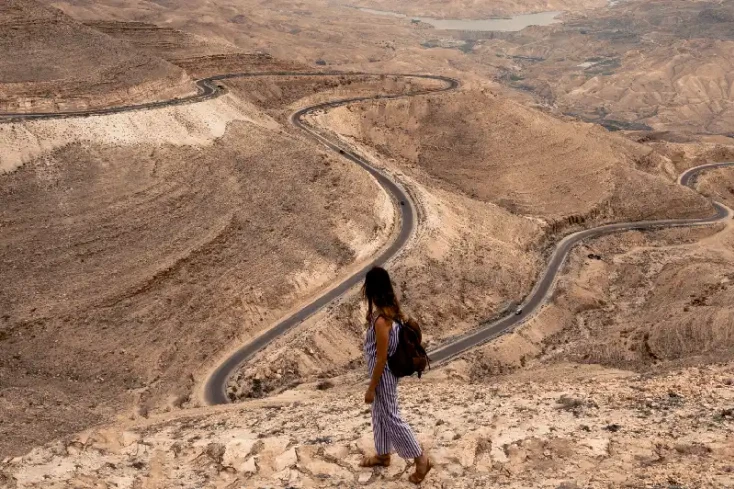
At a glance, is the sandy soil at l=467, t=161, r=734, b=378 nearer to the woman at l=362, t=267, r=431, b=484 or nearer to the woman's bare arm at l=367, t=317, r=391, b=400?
the woman at l=362, t=267, r=431, b=484

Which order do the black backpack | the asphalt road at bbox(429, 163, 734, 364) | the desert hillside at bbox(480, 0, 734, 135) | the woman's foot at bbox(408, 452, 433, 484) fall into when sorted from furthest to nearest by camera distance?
1. the desert hillside at bbox(480, 0, 734, 135)
2. the asphalt road at bbox(429, 163, 734, 364)
3. the woman's foot at bbox(408, 452, 433, 484)
4. the black backpack

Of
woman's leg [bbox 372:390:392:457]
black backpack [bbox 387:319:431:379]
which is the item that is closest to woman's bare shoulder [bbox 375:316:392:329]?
black backpack [bbox 387:319:431:379]

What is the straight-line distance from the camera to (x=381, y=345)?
9.54 meters

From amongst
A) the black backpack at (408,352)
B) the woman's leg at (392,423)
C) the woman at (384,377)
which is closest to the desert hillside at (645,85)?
the woman at (384,377)

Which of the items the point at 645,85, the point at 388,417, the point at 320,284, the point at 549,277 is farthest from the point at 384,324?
the point at 645,85

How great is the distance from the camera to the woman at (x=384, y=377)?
9516mm

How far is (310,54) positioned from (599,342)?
144 meters

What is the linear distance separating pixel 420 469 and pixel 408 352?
2.35 metres

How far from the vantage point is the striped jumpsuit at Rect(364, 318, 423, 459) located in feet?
32.9

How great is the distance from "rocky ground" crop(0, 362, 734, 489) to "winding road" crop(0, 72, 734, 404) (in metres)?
17.0

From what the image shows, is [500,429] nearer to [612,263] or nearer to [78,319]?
[78,319]

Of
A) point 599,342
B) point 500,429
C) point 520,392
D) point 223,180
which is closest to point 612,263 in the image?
point 599,342

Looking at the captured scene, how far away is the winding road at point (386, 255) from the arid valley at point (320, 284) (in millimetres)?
203

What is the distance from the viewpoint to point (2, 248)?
3469 cm
